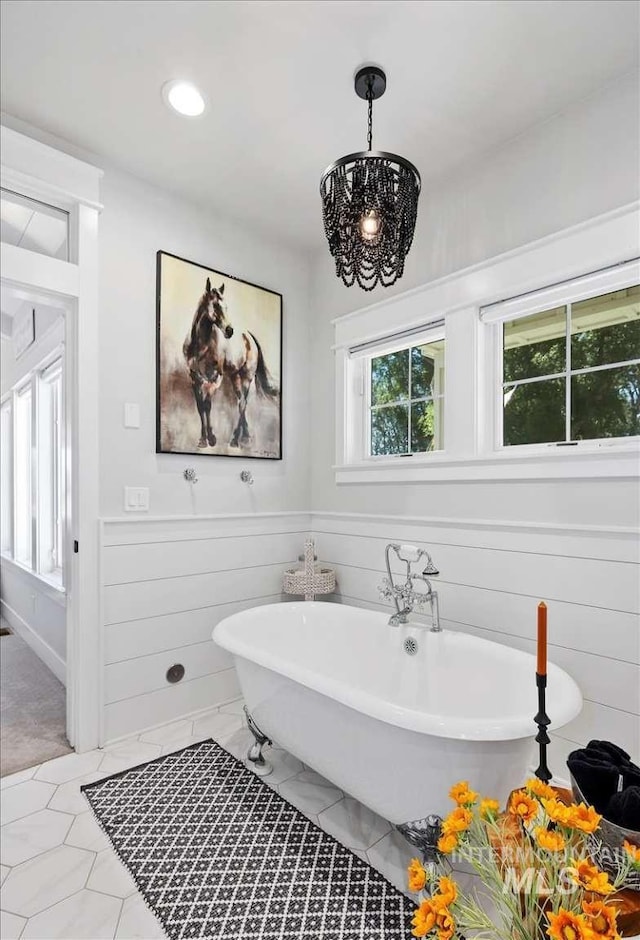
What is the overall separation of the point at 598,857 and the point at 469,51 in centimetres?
230

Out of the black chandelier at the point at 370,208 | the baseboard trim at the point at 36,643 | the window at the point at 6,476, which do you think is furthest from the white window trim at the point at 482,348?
the window at the point at 6,476

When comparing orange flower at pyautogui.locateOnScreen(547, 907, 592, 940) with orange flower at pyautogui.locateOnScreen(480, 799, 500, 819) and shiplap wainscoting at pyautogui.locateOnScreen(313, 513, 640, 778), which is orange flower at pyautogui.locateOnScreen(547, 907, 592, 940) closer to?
orange flower at pyautogui.locateOnScreen(480, 799, 500, 819)

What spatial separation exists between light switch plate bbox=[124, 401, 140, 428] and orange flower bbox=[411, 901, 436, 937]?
2.20 m

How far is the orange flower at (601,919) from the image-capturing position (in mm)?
572

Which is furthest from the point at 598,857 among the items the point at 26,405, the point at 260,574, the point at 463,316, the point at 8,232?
the point at 26,405

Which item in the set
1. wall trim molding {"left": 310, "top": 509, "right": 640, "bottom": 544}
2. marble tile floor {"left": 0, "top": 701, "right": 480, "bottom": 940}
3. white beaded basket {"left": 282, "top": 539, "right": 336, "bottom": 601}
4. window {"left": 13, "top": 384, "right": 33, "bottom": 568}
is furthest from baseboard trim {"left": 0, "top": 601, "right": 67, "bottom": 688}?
wall trim molding {"left": 310, "top": 509, "right": 640, "bottom": 544}

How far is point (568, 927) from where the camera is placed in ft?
1.87

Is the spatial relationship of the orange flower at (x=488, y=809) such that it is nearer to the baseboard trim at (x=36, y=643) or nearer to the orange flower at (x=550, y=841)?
the orange flower at (x=550, y=841)

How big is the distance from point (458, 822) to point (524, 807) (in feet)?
0.34

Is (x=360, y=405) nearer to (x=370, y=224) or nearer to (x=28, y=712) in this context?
(x=370, y=224)

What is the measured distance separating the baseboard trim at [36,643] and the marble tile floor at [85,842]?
0.92 meters

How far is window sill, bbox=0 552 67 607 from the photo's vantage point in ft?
9.73

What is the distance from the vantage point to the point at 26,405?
4.23 m

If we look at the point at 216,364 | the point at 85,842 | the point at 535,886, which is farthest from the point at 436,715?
the point at 216,364
